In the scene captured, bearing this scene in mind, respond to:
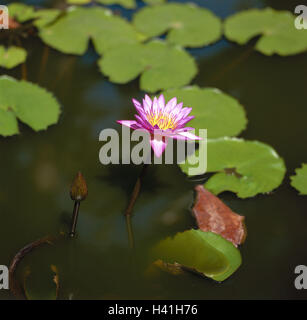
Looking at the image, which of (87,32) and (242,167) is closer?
(242,167)

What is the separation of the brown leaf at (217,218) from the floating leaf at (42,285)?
2.30 ft

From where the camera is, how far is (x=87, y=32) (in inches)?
125

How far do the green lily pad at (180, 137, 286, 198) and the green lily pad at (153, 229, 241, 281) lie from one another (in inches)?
12.1

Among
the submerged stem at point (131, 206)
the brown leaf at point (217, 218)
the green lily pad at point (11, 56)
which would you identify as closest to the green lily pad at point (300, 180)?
the brown leaf at point (217, 218)

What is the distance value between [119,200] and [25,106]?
83cm

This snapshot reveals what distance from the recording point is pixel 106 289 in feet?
6.23

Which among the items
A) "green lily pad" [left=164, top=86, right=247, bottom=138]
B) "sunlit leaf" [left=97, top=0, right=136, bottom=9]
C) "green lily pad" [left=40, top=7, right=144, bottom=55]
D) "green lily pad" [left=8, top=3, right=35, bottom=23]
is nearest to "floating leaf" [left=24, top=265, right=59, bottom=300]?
"green lily pad" [left=164, top=86, right=247, bottom=138]

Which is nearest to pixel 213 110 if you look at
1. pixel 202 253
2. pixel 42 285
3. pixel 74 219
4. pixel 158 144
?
pixel 158 144

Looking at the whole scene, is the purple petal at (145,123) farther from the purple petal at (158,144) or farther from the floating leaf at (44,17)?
the floating leaf at (44,17)

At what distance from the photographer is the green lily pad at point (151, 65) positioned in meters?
2.83

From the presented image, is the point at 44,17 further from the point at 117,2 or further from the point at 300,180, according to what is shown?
the point at 300,180

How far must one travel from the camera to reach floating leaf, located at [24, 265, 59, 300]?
1.82m
